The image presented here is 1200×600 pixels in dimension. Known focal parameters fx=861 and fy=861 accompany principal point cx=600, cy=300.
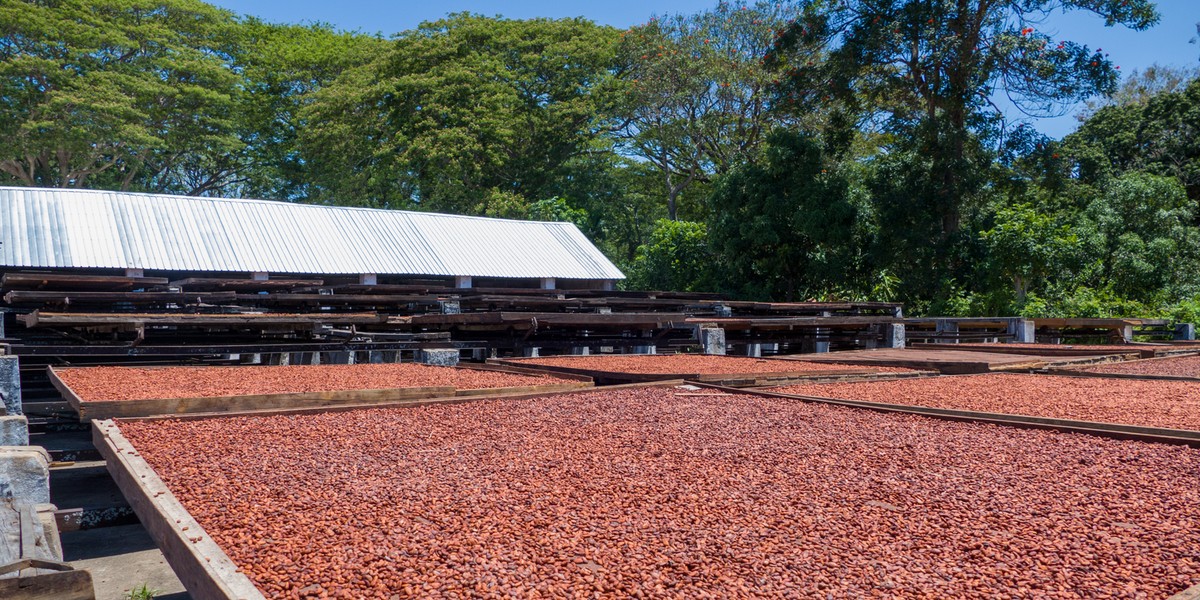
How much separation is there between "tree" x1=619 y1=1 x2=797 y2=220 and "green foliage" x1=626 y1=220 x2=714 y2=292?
100 inches

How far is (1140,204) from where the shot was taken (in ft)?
65.0

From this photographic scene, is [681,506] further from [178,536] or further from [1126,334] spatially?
[1126,334]

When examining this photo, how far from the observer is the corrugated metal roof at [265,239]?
671 inches

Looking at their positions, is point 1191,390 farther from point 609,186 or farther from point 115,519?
point 609,186

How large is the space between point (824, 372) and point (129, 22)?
2743cm

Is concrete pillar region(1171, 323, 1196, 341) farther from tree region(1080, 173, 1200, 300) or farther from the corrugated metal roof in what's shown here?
the corrugated metal roof

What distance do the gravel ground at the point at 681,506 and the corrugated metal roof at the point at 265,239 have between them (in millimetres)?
13823

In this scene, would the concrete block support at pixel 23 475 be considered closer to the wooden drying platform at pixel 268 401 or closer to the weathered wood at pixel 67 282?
the wooden drying platform at pixel 268 401

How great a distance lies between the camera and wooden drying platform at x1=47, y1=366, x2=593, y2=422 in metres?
5.27

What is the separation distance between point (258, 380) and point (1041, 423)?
19.8 ft

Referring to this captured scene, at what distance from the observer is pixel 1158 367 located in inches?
406

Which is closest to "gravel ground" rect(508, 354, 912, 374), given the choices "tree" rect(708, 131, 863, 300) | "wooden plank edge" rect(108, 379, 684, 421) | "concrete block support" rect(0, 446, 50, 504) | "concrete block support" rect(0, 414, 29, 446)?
"wooden plank edge" rect(108, 379, 684, 421)

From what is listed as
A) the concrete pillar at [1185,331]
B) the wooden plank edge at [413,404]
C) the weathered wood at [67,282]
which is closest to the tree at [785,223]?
the concrete pillar at [1185,331]

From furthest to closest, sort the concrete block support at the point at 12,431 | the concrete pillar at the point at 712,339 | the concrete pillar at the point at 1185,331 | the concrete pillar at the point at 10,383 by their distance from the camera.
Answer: the concrete pillar at the point at 1185,331, the concrete pillar at the point at 712,339, the concrete pillar at the point at 10,383, the concrete block support at the point at 12,431
